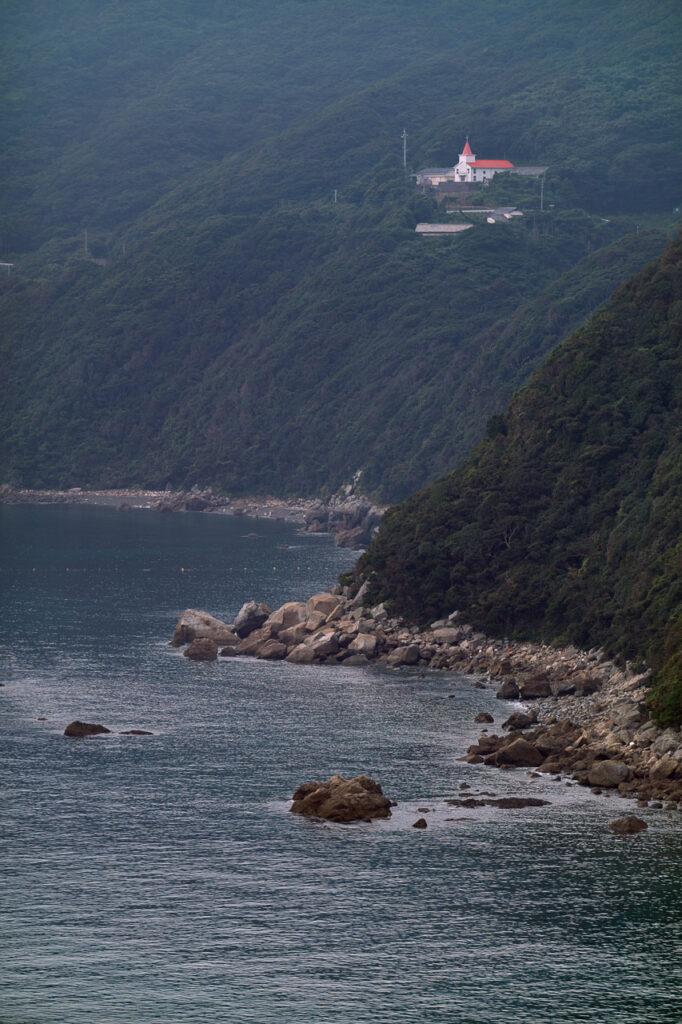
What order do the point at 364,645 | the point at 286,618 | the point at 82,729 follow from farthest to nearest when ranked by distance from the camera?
the point at 286,618, the point at 364,645, the point at 82,729

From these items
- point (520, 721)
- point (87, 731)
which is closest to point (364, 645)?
point (520, 721)

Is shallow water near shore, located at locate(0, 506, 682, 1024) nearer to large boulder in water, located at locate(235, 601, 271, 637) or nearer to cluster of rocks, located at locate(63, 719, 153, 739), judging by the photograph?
cluster of rocks, located at locate(63, 719, 153, 739)

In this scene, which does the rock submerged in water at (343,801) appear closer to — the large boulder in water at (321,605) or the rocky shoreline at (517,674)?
the rocky shoreline at (517,674)

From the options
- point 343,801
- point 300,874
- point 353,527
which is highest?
point 343,801

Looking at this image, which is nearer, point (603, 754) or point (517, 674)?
point (603, 754)

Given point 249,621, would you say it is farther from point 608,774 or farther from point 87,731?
point 608,774

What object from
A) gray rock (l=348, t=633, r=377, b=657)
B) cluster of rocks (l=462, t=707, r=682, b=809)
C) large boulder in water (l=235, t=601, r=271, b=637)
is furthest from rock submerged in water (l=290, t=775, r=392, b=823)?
large boulder in water (l=235, t=601, r=271, b=637)

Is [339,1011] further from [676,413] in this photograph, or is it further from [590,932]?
[676,413]
